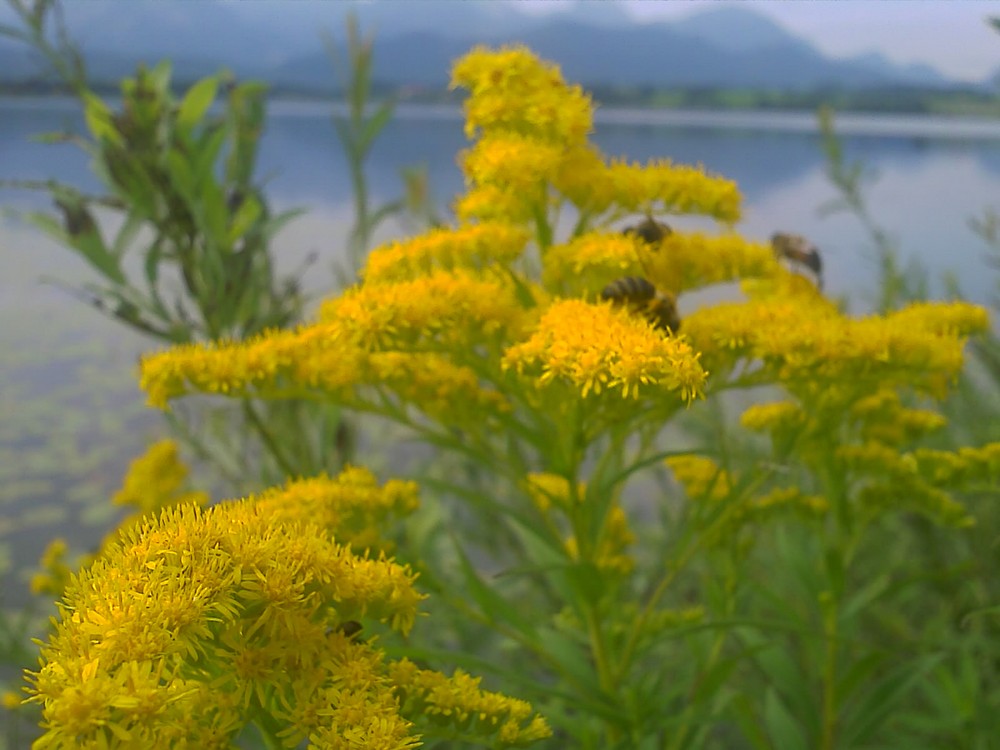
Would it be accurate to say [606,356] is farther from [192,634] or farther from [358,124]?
[358,124]

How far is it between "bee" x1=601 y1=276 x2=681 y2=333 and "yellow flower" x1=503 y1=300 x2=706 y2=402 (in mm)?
86

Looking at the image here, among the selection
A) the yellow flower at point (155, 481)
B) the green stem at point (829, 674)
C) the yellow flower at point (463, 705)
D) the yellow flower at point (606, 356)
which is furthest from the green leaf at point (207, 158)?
the green stem at point (829, 674)

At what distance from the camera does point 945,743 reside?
922 millimetres

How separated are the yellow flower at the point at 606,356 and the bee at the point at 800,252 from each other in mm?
516

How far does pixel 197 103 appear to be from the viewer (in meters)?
0.85

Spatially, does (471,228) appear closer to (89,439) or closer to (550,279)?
(550,279)

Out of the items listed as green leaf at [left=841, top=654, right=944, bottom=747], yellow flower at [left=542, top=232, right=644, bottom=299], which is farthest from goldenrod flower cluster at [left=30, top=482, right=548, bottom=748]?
green leaf at [left=841, top=654, right=944, bottom=747]

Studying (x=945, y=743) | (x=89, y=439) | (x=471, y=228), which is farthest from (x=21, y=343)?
(x=945, y=743)

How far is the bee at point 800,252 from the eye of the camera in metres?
0.91

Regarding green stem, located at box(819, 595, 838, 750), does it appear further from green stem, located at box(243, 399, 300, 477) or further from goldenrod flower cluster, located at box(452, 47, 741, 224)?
green stem, located at box(243, 399, 300, 477)

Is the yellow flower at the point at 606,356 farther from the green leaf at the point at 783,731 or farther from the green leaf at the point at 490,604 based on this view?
the green leaf at the point at 783,731

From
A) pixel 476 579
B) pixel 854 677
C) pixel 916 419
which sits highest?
pixel 916 419

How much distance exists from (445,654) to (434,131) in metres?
4.05

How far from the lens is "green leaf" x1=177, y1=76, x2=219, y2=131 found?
0.84m
